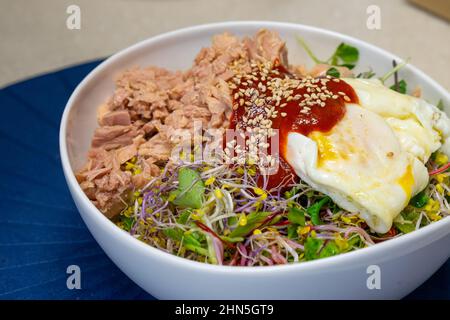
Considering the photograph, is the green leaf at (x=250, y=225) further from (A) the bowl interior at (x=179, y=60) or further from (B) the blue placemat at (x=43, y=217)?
(A) the bowl interior at (x=179, y=60)

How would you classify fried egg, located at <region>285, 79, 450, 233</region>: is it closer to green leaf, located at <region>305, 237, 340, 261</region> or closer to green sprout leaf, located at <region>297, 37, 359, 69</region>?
green leaf, located at <region>305, 237, 340, 261</region>

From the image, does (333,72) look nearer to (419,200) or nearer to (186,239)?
(419,200)

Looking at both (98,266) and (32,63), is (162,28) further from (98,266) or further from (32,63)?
(98,266)

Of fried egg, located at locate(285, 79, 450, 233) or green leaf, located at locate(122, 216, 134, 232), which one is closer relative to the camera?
fried egg, located at locate(285, 79, 450, 233)

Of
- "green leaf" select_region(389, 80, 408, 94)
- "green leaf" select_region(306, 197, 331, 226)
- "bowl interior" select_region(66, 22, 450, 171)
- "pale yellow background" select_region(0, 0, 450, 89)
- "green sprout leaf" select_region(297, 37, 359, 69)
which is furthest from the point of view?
"pale yellow background" select_region(0, 0, 450, 89)

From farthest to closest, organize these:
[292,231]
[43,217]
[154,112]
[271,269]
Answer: [43,217]
[154,112]
[292,231]
[271,269]

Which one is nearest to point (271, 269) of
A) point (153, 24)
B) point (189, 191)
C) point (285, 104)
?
point (189, 191)

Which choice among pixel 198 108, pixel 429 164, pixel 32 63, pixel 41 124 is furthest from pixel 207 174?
pixel 32 63

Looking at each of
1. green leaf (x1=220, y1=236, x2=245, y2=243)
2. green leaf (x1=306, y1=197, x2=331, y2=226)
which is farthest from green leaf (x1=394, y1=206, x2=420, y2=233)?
green leaf (x1=220, y1=236, x2=245, y2=243)
